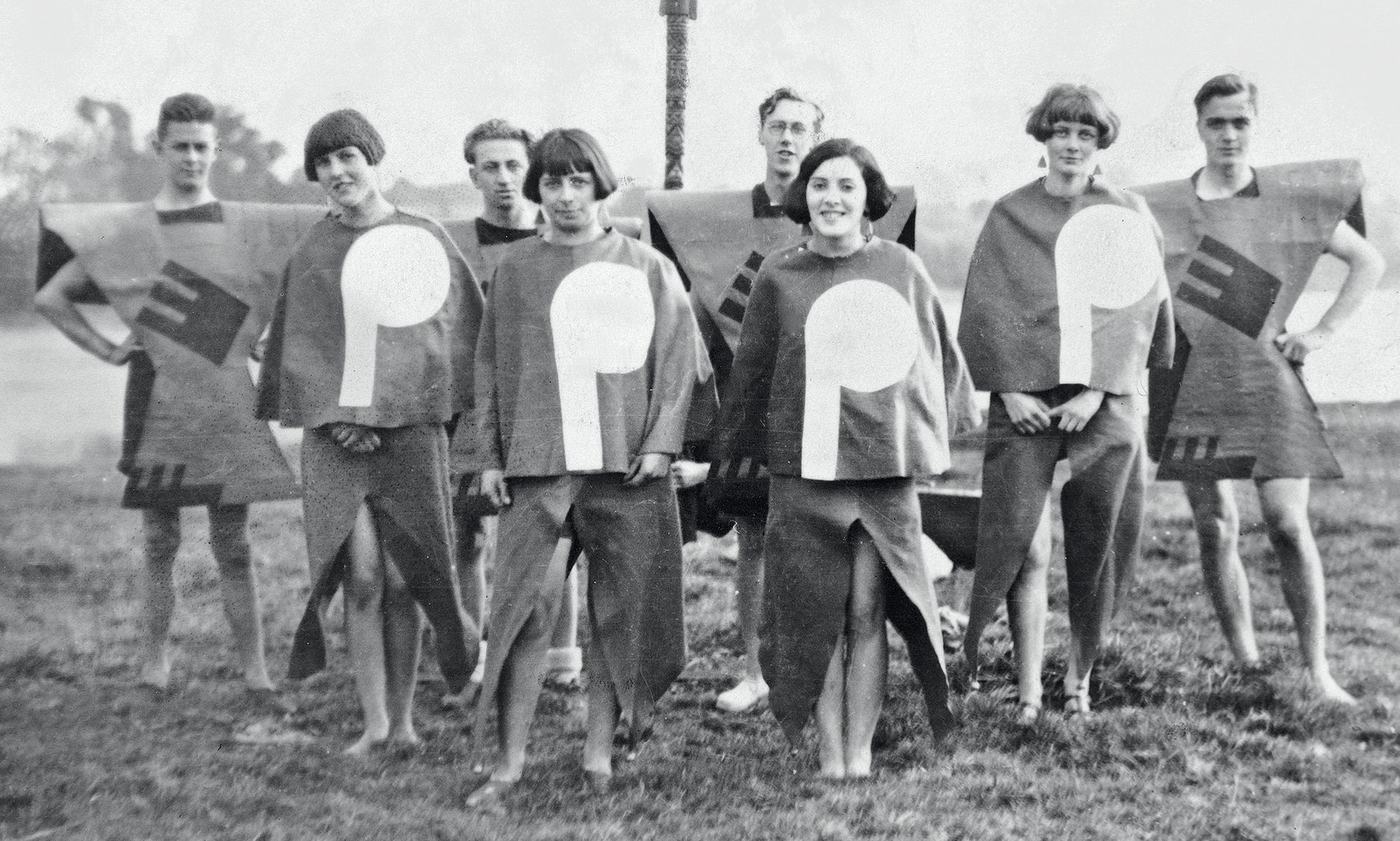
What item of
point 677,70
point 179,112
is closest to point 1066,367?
point 677,70

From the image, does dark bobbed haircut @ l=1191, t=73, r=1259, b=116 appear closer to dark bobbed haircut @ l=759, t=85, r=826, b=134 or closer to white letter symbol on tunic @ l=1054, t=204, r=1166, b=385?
white letter symbol on tunic @ l=1054, t=204, r=1166, b=385

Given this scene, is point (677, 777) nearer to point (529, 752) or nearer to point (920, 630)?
point (529, 752)

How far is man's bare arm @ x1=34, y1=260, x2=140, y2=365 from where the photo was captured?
13.7 ft

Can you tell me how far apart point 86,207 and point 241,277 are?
0.51m

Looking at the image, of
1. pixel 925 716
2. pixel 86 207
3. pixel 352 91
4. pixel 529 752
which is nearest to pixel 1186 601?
pixel 925 716

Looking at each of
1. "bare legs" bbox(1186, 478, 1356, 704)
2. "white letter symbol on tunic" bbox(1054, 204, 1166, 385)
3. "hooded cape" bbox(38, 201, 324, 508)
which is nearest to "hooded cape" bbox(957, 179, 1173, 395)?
"white letter symbol on tunic" bbox(1054, 204, 1166, 385)

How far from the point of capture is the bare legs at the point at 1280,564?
4.27 metres

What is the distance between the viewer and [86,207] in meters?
4.18

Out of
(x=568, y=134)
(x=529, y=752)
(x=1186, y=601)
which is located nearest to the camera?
(x=568, y=134)

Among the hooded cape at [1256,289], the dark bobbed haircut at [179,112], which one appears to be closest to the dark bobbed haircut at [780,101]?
the hooded cape at [1256,289]

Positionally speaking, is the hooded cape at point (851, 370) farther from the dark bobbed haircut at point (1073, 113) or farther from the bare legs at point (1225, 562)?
the bare legs at point (1225, 562)

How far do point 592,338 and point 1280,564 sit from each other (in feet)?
7.96

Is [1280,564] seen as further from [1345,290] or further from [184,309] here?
[184,309]

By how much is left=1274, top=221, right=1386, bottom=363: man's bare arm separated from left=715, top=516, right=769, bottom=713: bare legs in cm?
178
